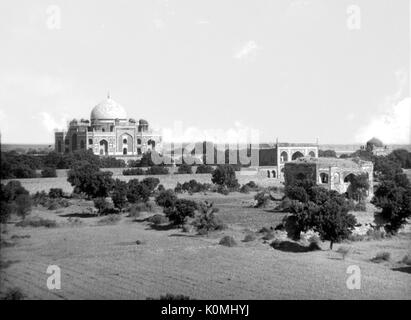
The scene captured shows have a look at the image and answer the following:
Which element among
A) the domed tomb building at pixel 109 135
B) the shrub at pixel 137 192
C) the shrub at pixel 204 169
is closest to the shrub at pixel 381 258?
the shrub at pixel 137 192

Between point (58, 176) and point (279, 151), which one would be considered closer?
point (58, 176)

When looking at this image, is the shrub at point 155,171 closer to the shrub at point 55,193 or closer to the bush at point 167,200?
the shrub at point 55,193

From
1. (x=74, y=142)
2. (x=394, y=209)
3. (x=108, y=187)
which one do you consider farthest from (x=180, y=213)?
(x=74, y=142)

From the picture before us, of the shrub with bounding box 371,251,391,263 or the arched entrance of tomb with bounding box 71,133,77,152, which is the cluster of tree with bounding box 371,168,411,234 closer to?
the shrub with bounding box 371,251,391,263

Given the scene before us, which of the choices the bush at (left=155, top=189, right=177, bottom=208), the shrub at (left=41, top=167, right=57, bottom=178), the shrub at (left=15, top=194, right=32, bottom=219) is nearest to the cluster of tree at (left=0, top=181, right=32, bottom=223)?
the shrub at (left=15, top=194, right=32, bottom=219)

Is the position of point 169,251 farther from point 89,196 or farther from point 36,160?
point 36,160
